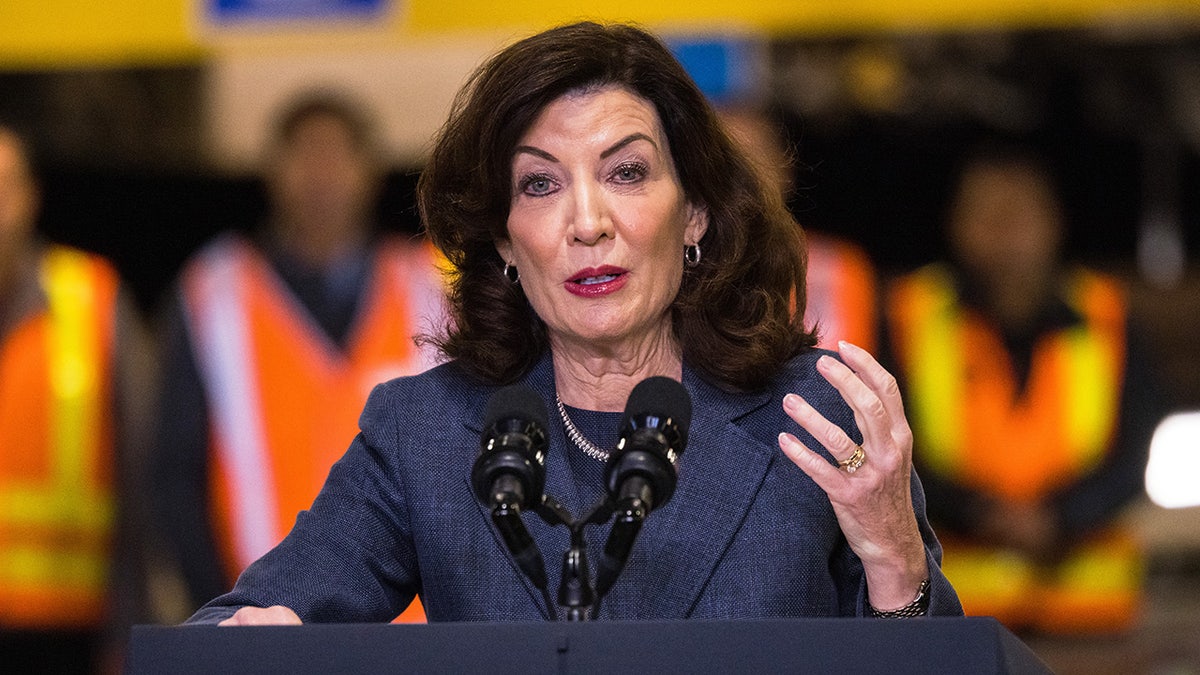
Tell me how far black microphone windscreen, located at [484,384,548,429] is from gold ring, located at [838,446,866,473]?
43cm

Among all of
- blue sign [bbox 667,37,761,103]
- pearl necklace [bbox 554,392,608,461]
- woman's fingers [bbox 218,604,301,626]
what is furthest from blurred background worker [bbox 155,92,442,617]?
woman's fingers [bbox 218,604,301,626]

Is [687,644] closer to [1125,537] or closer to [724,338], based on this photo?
[724,338]

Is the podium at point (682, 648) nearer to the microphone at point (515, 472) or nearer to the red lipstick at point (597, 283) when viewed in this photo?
the microphone at point (515, 472)

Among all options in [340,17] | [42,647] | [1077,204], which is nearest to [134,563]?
[42,647]

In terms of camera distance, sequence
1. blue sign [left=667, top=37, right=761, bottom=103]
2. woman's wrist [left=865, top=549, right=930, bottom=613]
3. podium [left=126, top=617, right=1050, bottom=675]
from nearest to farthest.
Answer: podium [left=126, top=617, right=1050, bottom=675] → woman's wrist [left=865, top=549, right=930, bottom=613] → blue sign [left=667, top=37, right=761, bottom=103]

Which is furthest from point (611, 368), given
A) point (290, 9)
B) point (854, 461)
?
point (290, 9)

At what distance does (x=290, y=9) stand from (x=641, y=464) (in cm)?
403

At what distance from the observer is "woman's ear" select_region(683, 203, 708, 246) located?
2.76m

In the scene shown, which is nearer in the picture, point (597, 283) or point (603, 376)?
point (597, 283)

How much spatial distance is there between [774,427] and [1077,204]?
4274 mm

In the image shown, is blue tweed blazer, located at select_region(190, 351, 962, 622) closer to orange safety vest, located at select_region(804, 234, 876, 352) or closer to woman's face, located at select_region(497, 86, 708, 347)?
woman's face, located at select_region(497, 86, 708, 347)

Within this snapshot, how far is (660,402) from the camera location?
2049 mm

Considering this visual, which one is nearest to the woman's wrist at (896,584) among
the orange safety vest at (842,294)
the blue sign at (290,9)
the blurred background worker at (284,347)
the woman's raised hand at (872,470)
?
the woman's raised hand at (872,470)

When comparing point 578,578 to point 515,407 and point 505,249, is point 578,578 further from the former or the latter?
point 505,249
